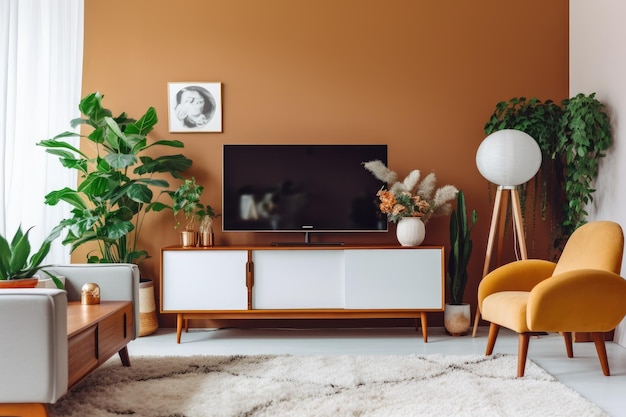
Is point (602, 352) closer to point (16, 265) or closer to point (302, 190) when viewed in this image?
point (302, 190)

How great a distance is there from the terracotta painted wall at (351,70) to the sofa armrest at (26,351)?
2.42 metres

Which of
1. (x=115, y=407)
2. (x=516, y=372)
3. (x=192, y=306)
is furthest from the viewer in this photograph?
(x=192, y=306)

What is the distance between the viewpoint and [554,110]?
13.5ft

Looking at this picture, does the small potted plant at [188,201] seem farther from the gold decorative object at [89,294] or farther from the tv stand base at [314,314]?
the gold decorative object at [89,294]

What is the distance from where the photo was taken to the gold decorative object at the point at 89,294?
9.82 feet

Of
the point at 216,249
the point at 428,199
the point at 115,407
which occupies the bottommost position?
the point at 115,407

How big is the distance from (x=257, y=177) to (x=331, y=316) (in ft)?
3.64

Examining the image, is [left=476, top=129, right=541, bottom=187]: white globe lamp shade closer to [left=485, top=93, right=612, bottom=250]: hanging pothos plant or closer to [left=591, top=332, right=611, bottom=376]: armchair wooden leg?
[left=485, top=93, right=612, bottom=250]: hanging pothos plant

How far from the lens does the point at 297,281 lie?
3.95 meters

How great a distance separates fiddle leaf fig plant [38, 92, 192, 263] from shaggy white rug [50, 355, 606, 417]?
1119 millimetres

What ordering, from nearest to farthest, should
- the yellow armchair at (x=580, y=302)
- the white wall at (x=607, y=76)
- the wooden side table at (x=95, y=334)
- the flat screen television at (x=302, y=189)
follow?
the wooden side table at (x=95, y=334), the yellow armchair at (x=580, y=302), the white wall at (x=607, y=76), the flat screen television at (x=302, y=189)

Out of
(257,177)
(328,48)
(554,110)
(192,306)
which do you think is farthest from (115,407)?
(554,110)

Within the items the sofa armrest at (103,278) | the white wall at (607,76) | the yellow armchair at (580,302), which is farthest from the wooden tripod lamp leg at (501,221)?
the sofa armrest at (103,278)

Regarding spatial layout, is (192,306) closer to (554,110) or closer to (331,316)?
(331,316)
